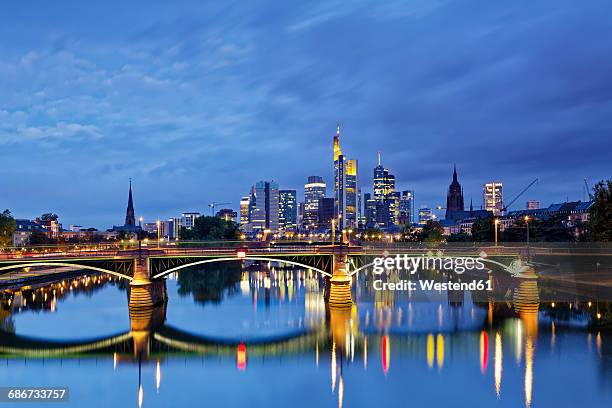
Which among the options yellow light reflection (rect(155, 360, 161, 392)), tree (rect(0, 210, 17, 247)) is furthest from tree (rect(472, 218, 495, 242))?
tree (rect(0, 210, 17, 247))

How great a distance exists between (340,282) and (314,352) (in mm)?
23024

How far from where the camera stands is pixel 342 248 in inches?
3034

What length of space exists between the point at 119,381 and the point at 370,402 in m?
21.4

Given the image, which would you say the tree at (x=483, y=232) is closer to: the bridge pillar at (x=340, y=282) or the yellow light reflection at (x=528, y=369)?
the bridge pillar at (x=340, y=282)

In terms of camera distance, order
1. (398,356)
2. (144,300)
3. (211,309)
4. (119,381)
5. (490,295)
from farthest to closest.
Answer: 1. (490,295)
2. (211,309)
3. (144,300)
4. (398,356)
5. (119,381)

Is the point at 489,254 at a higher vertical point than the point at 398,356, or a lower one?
higher

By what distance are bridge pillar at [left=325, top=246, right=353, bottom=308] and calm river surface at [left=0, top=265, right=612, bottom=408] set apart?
2018 mm

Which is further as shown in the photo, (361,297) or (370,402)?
(361,297)

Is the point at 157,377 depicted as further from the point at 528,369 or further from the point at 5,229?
the point at 5,229

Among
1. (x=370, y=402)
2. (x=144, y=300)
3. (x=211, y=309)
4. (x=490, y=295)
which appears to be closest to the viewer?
(x=370, y=402)

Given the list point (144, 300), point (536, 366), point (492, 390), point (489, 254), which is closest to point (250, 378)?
point (492, 390)

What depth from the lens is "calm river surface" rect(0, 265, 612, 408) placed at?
1663 inches

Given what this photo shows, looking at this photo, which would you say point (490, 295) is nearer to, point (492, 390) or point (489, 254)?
point (489, 254)

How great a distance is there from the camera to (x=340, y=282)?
253 ft
